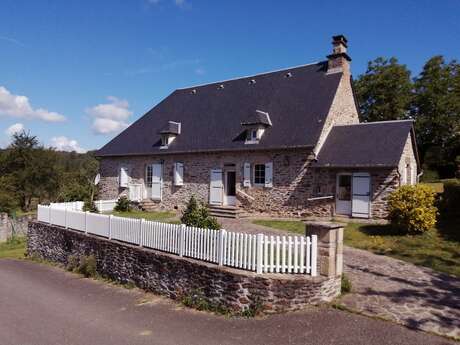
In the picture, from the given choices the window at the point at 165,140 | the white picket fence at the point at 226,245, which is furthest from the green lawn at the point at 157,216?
the white picket fence at the point at 226,245

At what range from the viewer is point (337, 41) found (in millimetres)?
18625

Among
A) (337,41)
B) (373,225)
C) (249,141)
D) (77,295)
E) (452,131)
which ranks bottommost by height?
(77,295)

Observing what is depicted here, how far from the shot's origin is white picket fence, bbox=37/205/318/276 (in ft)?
24.1

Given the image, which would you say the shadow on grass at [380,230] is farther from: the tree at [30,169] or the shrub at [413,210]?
the tree at [30,169]

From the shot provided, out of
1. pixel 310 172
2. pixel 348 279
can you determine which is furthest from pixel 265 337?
pixel 310 172

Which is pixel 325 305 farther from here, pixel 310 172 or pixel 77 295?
pixel 310 172

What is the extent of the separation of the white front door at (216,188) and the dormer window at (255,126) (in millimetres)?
2457

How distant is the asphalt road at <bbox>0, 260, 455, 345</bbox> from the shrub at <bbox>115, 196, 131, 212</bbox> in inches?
465

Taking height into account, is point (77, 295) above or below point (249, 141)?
below

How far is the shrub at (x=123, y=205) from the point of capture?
21750 millimetres

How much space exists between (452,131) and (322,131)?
23.3m

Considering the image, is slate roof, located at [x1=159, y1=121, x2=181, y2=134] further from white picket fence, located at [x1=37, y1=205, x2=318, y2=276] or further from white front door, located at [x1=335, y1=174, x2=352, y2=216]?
white front door, located at [x1=335, y1=174, x2=352, y2=216]

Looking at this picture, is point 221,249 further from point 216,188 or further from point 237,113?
point 237,113

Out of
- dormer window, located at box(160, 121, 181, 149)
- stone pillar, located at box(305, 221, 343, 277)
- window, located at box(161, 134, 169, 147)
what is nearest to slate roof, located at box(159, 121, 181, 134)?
dormer window, located at box(160, 121, 181, 149)
